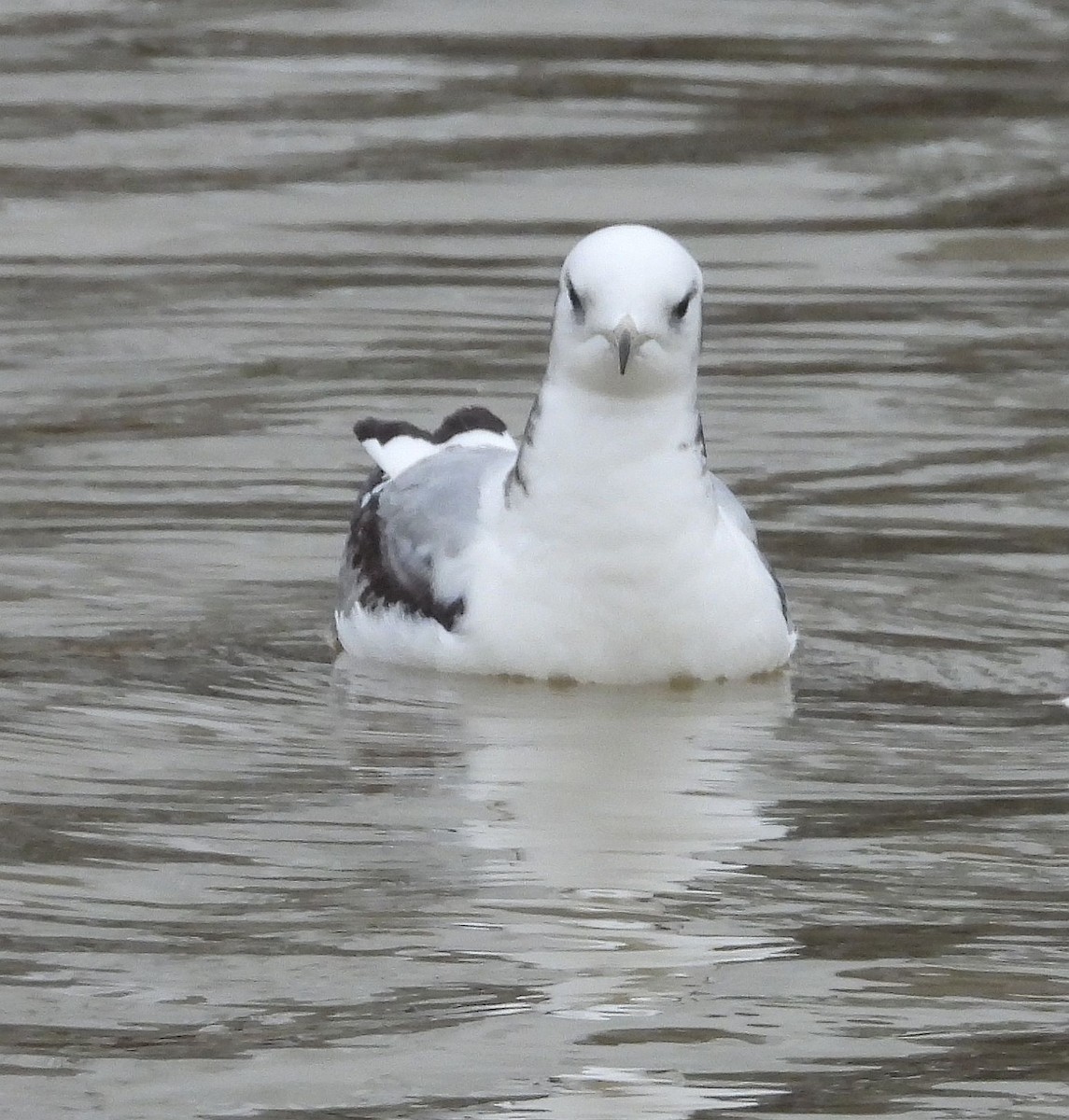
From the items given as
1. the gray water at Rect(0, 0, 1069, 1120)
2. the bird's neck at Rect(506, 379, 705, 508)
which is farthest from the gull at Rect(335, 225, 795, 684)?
→ the gray water at Rect(0, 0, 1069, 1120)

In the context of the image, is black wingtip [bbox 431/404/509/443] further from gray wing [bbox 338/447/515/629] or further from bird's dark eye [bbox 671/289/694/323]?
bird's dark eye [bbox 671/289/694/323]

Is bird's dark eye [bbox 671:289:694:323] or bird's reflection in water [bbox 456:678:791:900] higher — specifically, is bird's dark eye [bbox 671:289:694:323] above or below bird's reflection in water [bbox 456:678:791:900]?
above

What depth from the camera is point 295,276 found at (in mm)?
11781

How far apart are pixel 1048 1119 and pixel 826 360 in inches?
238

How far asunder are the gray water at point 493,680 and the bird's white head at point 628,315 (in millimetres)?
761

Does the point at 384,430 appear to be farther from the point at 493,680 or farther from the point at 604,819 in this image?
the point at 604,819

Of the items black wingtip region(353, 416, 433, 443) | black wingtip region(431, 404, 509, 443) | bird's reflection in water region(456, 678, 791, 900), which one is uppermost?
black wingtip region(431, 404, 509, 443)

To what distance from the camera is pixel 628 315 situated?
715cm

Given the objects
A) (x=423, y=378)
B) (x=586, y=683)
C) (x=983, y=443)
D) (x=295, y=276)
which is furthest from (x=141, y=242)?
(x=586, y=683)

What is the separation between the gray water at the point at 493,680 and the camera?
5.30m

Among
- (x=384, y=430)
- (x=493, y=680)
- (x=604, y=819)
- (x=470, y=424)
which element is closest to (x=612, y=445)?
(x=493, y=680)

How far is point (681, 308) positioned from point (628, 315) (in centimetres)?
20

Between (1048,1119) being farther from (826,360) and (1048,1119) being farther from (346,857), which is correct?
(826,360)

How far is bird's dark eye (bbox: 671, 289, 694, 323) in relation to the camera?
7266 mm
